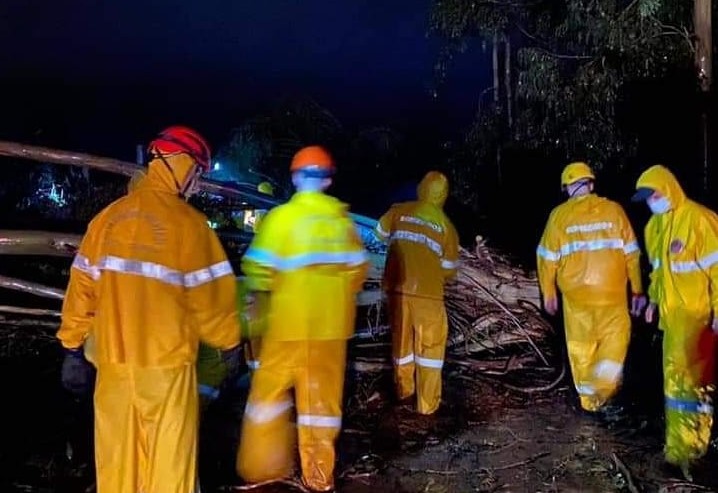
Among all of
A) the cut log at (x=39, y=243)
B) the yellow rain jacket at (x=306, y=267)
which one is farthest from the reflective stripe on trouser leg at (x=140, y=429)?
the cut log at (x=39, y=243)

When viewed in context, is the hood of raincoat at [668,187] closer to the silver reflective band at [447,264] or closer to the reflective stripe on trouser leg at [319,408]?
the silver reflective band at [447,264]

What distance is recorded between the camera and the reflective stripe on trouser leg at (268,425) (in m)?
4.87

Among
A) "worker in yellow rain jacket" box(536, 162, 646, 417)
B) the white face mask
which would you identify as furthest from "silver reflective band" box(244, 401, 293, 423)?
"worker in yellow rain jacket" box(536, 162, 646, 417)

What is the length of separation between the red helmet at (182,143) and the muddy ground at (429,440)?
6.97 feet

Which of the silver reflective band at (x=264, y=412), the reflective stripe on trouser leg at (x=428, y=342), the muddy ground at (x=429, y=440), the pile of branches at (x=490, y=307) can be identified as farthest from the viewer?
the pile of branches at (x=490, y=307)

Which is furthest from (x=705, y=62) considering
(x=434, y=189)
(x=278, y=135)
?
(x=278, y=135)

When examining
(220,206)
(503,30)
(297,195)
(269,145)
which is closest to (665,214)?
(297,195)

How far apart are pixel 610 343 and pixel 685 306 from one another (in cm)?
137

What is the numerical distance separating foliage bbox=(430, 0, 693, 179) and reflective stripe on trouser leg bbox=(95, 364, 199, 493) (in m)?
7.57

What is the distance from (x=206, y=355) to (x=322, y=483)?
1.30 meters

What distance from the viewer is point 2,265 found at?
7129 mm

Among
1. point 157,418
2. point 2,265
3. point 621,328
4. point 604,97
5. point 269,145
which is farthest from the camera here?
point 269,145

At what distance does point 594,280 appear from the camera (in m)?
6.49

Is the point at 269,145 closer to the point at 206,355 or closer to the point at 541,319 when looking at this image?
the point at 541,319
